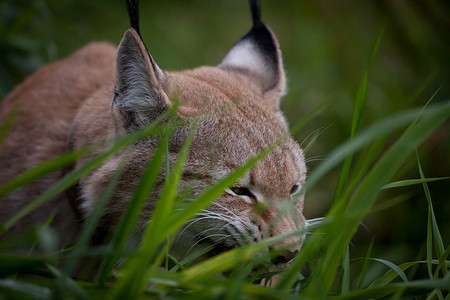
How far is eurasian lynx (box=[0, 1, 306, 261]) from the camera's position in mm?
2322

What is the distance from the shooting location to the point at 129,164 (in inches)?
97.3

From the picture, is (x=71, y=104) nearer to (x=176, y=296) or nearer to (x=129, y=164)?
(x=129, y=164)

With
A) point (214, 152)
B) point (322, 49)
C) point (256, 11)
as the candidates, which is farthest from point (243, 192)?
point (322, 49)

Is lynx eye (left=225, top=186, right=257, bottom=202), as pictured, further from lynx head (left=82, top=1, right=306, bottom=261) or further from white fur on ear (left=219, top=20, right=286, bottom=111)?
white fur on ear (left=219, top=20, right=286, bottom=111)

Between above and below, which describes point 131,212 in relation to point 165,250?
above

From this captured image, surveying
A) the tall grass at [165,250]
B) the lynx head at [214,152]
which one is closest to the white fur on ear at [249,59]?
the lynx head at [214,152]

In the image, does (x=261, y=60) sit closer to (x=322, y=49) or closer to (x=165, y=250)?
(x=165, y=250)

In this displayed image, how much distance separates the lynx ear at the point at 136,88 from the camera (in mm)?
2355

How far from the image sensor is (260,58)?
11.1ft

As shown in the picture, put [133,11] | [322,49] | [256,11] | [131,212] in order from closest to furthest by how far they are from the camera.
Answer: [131,212]
[133,11]
[256,11]
[322,49]

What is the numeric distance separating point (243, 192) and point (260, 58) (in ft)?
4.11

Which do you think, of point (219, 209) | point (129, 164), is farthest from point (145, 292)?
point (129, 164)

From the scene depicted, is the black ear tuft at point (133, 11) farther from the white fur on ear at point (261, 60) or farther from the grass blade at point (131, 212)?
the white fur on ear at point (261, 60)

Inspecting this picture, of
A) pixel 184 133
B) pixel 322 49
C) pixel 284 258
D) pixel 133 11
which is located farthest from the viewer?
pixel 322 49
